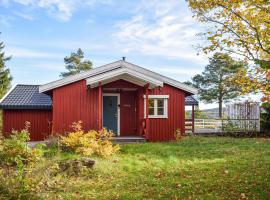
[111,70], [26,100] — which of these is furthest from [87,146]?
[26,100]

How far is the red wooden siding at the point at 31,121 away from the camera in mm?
17766

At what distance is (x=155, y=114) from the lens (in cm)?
1598

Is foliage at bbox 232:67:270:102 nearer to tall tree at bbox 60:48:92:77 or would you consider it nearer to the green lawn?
the green lawn

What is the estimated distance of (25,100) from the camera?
60.2 feet

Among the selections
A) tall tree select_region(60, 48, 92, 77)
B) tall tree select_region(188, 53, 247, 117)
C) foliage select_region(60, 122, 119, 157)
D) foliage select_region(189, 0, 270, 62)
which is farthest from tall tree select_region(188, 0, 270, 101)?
tall tree select_region(60, 48, 92, 77)

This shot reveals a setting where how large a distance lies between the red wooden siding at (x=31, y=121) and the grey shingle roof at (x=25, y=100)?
37 cm

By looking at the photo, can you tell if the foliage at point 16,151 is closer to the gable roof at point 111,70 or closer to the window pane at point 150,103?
the gable roof at point 111,70

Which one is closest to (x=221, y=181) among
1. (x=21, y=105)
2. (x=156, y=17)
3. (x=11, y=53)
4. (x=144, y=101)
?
(x=144, y=101)

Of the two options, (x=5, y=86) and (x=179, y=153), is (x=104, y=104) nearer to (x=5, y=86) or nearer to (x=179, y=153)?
(x=179, y=153)

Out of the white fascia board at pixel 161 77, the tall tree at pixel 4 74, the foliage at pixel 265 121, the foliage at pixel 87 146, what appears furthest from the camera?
the tall tree at pixel 4 74

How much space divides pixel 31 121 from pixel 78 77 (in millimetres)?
5069

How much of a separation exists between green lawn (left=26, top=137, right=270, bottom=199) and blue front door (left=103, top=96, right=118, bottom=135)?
186 inches

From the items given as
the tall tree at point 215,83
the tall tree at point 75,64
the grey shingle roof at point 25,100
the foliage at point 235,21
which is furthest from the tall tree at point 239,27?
the tall tree at point 75,64

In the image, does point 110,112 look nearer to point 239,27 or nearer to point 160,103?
point 160,103
